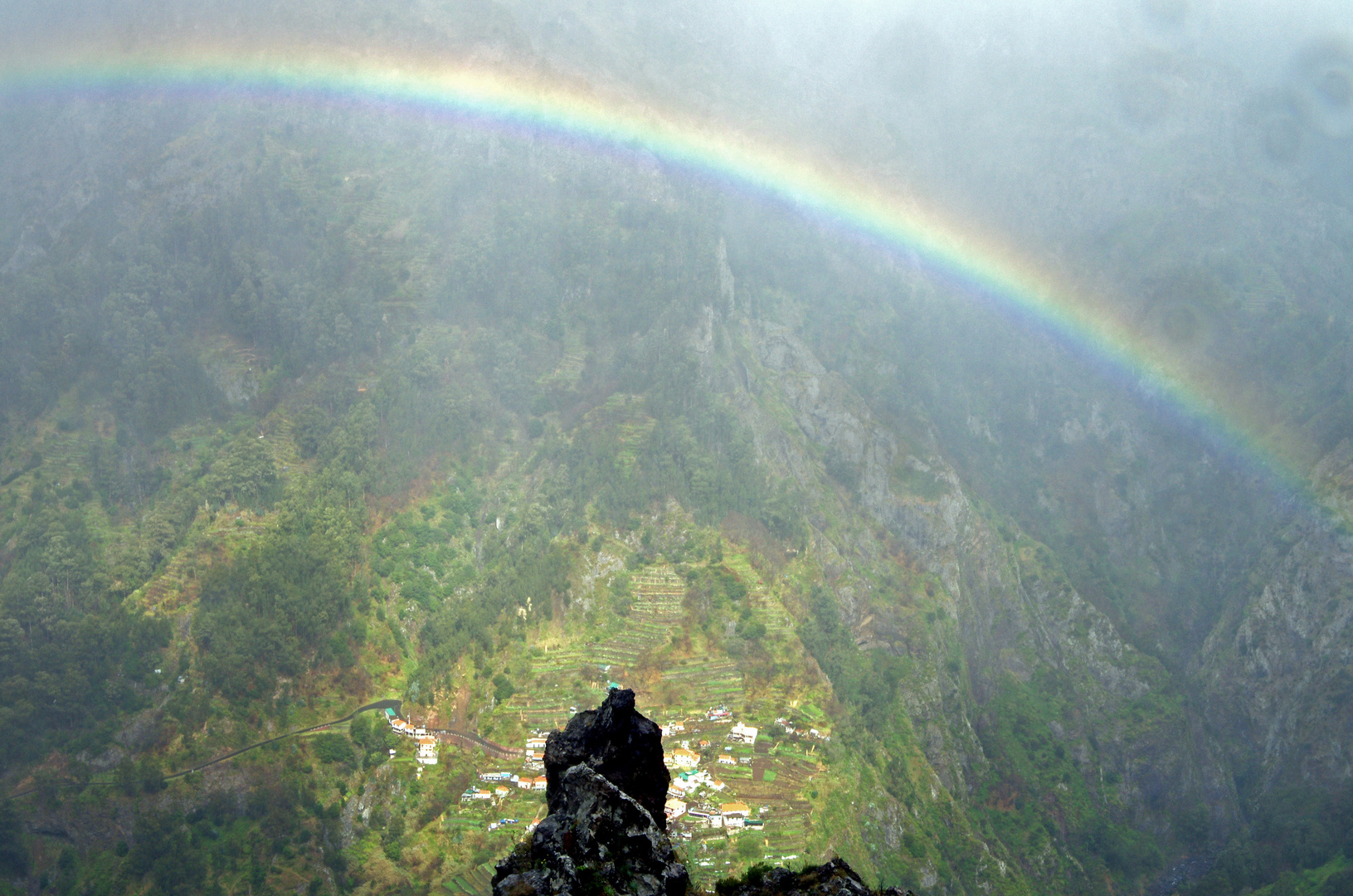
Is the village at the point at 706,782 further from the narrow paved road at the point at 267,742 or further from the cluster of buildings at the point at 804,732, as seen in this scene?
the narrow paved road at the point at 267,742

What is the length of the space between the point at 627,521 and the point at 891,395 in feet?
159

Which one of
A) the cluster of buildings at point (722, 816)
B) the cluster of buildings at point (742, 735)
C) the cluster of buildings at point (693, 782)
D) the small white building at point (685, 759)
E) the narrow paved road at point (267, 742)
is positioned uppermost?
the narrow paved road at point (267, 742)

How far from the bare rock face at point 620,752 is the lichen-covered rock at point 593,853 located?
7.33ft

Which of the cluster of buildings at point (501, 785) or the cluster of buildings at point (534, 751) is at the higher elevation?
the cluster of buildings at point (534, 751)

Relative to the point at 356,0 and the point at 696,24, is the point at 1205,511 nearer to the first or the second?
the point at 696,24

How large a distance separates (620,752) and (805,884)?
6.16 metres

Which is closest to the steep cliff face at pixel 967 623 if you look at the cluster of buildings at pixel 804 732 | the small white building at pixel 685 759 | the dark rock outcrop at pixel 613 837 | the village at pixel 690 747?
the cluster of buildings at pixel 804 732

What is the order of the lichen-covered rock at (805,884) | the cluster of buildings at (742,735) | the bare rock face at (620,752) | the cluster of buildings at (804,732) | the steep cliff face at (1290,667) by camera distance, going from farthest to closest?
the steep cliff face at (1290,667) → the cluster of buildings at (804,732) → the cluster of buildings at (742,735) → the bare rock face at (620,752) → the lichen-covered rock at (805,884)

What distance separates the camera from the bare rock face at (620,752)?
30.5 m

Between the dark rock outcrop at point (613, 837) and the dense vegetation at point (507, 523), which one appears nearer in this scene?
the dark rock outcrop at point (613, 837)

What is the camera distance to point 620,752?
30609 millimetres

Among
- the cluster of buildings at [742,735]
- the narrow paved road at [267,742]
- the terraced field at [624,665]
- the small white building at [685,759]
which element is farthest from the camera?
the terraced field at [624,665]

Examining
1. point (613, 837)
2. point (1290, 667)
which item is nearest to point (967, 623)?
point (1290, 667)

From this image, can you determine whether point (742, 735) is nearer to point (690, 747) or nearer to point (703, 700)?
point (690, 747)
